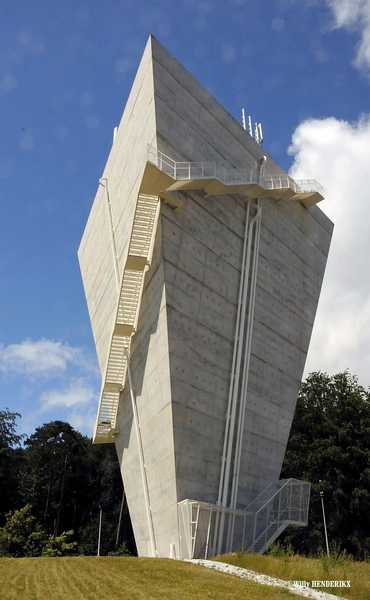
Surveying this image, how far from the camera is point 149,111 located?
23.3 meters

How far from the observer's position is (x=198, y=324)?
73.8 ft

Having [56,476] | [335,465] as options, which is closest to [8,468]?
[56,476]

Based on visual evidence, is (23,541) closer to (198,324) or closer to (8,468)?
(8,468)

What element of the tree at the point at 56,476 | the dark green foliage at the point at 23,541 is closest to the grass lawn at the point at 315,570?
the dark green foliage at the point at 23,541

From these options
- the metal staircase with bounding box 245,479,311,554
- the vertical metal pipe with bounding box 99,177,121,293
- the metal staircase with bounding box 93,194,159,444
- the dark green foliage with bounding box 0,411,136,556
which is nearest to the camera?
the metal staircase with bounding box 245,479,311,554

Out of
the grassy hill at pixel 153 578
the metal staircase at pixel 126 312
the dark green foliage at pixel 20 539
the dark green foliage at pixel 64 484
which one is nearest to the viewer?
the grassy hill at pixel 153 578

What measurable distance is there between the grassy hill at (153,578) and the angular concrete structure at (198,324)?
370 centimetres

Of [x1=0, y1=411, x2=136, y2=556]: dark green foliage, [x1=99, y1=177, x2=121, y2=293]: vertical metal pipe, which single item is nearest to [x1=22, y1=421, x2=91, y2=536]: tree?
[x1=0, y1=411, x2=136, y2=556]: dark green foliage

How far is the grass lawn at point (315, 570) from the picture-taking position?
13.8 m

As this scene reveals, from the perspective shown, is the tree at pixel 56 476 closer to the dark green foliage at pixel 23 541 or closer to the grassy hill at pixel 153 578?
the dark green foliage at pixel 23 541

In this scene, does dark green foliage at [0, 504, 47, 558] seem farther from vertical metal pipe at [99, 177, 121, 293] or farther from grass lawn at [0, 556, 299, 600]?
grass lawn at [0, 556, 299, 600]

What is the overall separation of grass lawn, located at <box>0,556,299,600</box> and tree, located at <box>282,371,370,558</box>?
24.6 meters

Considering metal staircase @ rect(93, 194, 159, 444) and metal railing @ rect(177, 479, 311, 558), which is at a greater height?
metal staircase @ rect(93, 194, 159, 444)

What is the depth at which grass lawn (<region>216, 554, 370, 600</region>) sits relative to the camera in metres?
13.8
